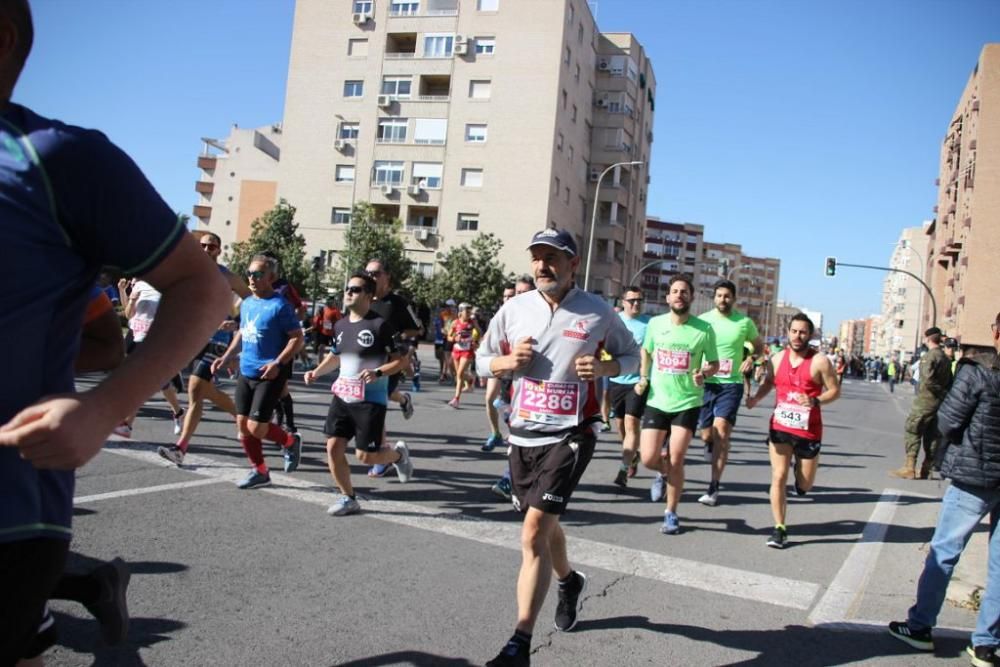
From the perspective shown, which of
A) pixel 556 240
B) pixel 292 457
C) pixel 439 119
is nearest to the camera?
pixel 556 240

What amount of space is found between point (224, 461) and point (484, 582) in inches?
158

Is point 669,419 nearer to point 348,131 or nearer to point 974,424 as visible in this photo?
point 974,424

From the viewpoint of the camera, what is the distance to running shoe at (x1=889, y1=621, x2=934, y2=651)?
170 inches

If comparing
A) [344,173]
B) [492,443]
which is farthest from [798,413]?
[344,173]

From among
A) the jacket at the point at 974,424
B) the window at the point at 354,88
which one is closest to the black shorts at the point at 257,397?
the jacket at the point at 974,424

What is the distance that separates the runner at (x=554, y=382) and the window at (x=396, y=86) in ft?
175

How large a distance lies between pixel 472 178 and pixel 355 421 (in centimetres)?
4814

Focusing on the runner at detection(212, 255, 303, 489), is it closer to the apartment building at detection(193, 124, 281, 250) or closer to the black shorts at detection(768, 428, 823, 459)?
the black shorts at detection(768, 428, 823, 459)

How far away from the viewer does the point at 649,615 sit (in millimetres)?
4512

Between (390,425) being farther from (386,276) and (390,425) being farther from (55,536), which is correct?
(55,536)

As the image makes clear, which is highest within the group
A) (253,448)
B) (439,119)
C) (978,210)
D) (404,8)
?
(404,8)

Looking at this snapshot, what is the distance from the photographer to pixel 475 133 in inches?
2096

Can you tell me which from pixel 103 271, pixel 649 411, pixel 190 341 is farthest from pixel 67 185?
pixel 649 411

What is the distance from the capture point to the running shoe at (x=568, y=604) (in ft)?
13.8
